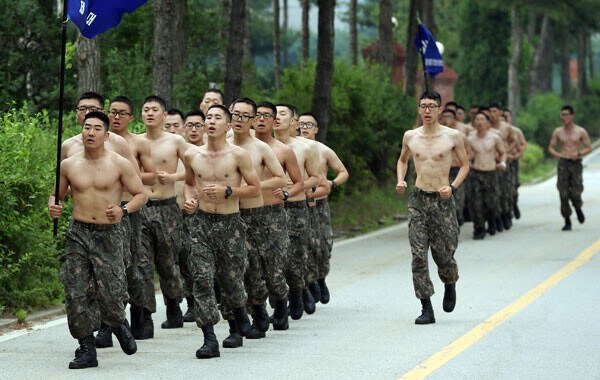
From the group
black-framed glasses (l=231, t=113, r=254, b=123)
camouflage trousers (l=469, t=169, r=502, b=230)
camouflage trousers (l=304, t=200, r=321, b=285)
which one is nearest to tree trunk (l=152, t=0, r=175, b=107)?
camouflage trousers (l=304, t=200, r=321, b=285)

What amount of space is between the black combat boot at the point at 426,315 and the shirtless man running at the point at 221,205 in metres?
2.05

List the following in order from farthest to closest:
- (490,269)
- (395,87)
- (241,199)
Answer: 1. (395,87)
2. (490,269)
3. (241,199)

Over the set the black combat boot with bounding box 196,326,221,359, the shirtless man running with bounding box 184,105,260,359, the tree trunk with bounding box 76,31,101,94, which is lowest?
the black combat boot with bounding box 196,326,221,359

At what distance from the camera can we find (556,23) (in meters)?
78.9

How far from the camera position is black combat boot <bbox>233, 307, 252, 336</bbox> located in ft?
40.2

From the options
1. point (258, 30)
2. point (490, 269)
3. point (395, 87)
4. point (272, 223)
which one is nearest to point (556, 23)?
point (258, 30)

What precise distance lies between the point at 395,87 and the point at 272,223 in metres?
19.2

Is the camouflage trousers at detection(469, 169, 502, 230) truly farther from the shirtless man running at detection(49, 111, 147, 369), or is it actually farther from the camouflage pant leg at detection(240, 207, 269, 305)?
the shirtless man running at detection(49, 111, 147, 369)

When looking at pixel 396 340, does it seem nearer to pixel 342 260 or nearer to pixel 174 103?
pixel 342 260

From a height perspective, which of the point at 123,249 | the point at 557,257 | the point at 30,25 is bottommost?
the point at 557,257

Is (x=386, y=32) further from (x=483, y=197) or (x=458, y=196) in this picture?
(x=458, y=196)

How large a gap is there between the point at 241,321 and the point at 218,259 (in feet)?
2.16

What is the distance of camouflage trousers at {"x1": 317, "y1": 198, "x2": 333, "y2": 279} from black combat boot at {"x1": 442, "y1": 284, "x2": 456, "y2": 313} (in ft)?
5.35

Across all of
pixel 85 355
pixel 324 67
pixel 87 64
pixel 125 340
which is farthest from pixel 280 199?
pixel 324 67
